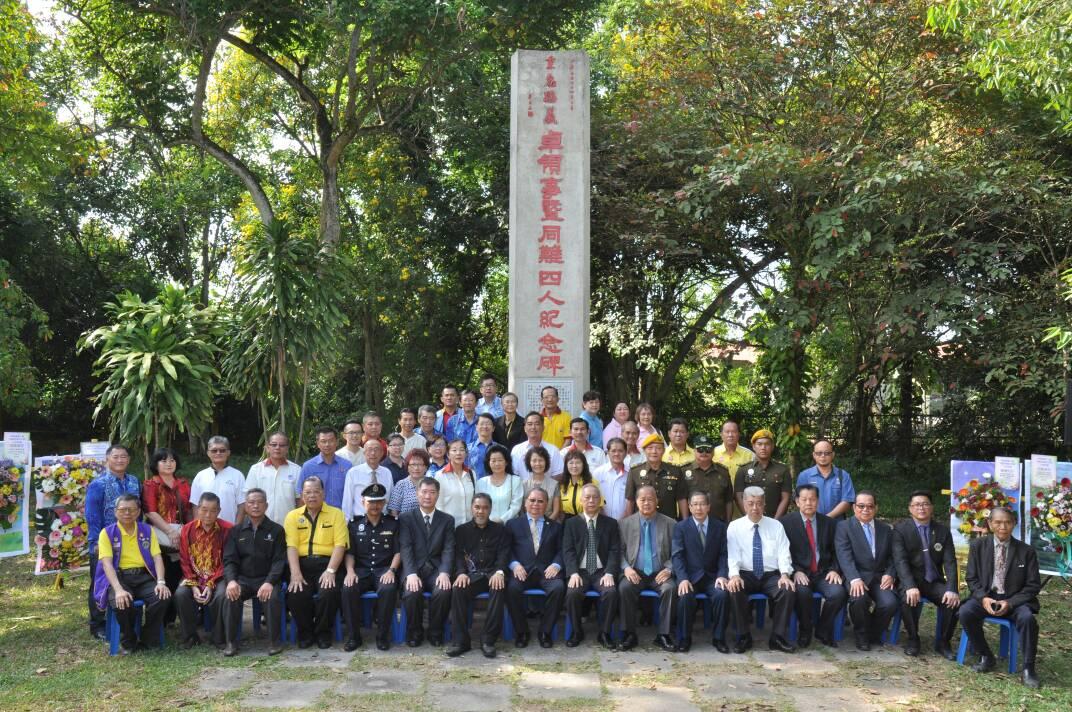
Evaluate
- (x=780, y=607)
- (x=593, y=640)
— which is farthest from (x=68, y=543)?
(x=780, y=607)

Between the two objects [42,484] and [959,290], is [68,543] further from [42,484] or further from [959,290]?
[959,290]

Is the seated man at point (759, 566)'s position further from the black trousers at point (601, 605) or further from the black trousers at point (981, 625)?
the black trousers at point (981, 625)

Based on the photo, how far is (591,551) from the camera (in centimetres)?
633

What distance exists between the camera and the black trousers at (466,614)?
5.93m

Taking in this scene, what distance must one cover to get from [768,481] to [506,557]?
2.08m

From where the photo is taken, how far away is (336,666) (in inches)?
222

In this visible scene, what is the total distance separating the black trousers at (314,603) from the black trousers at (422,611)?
0.46 metres

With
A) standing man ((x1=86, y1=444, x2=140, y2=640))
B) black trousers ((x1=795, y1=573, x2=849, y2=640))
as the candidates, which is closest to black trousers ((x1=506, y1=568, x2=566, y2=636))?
black trousers ((x1=795, y1=573, x2=849, y2=640))

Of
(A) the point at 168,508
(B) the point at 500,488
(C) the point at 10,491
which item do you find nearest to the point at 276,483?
(A) the point at 168,508

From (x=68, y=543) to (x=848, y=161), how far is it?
25.8 feet

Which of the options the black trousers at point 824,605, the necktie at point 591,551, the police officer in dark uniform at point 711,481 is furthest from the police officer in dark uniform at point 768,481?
the necktie at point 591,551

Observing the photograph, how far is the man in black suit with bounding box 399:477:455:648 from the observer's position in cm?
606

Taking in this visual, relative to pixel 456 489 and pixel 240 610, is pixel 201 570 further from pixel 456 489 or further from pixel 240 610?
pixel 456 489

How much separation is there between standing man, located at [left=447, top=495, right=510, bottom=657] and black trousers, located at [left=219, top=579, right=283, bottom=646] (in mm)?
1110
